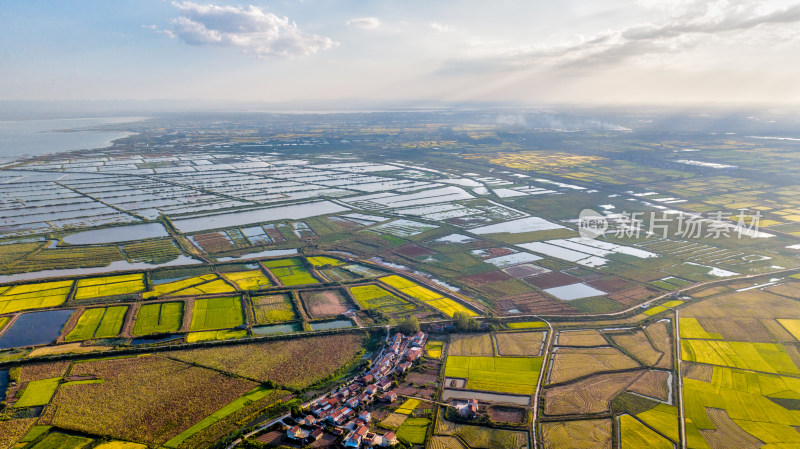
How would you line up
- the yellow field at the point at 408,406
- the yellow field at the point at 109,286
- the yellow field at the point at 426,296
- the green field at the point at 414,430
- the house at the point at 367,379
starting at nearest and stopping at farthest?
the green field at the point at 414,430 → the yellow field at the point at 408,406 → the house at the point at 367,379 → the yellow field at the point at 426,296 → the yellow field at the point at 109,286

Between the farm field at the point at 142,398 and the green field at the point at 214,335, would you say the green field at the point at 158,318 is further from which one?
the farm field at the point at 142,398

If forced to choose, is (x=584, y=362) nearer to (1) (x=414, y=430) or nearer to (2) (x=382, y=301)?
(1) (x=414, y=430)

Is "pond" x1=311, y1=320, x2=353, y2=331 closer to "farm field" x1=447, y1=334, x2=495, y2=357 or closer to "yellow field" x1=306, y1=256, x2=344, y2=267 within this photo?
"farm field" x1=447, y1=334, x2=495, y2=357

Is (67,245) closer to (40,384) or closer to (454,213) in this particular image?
(40,384)

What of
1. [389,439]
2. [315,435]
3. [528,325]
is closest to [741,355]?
[528,325]

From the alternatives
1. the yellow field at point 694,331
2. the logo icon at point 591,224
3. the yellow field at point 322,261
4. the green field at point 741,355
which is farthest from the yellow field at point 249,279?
the logo icon at point 591,224

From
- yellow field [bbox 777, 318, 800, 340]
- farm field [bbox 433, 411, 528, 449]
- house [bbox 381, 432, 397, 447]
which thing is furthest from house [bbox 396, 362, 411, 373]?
yellow field [bbox 777, 318, 800, 340]
